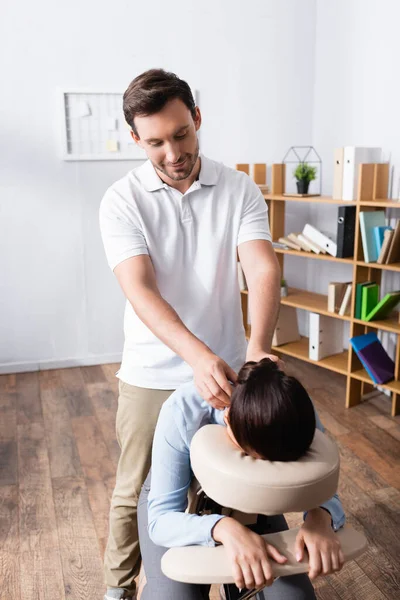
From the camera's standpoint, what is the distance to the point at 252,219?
163 centimetres

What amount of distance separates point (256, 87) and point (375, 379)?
2.09 metres

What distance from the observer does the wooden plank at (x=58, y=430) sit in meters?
2.65

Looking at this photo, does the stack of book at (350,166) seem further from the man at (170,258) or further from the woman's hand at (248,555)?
the woman's hand at (248,555)

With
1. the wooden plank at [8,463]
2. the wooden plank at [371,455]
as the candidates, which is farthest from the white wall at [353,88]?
the wooden plank at [8,463]

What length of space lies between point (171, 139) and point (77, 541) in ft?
4.87

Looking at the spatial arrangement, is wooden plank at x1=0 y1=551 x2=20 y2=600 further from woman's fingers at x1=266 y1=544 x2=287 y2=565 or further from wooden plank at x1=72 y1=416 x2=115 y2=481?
woman's fingers at x1=266 y1=544 x2=287 y2=565

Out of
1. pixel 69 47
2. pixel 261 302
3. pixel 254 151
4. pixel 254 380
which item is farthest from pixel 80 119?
pixel 254 380

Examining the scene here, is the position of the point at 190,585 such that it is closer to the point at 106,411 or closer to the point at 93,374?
the point at 106,411

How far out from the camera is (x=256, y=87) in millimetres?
3961

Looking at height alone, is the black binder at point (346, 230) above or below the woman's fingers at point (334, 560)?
above

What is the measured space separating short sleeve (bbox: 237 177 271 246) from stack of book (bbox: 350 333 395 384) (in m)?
1.71

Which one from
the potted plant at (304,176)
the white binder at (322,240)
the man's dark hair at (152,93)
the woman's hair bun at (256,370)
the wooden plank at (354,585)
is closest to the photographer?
the woman's hair bun at (256,370)

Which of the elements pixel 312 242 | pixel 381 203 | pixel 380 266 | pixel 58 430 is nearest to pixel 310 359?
pixel 312 242

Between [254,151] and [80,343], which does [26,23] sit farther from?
[80,343]
